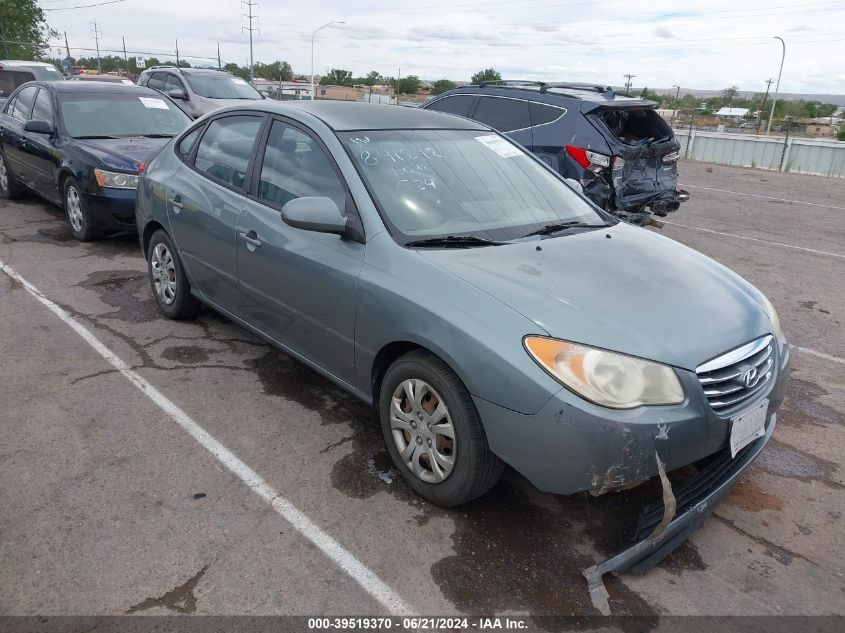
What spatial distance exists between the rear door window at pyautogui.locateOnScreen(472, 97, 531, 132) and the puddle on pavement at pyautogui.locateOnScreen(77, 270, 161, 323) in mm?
4454

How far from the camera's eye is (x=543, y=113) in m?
7.53

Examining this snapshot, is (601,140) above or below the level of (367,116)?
below

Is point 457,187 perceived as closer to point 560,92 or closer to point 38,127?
point 560,92

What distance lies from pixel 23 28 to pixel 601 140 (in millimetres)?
47293

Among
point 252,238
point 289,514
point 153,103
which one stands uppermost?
point 153,103

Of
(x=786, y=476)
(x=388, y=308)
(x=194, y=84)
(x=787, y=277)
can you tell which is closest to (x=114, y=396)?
(x=388, y=308)

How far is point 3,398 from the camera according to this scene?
149 inches

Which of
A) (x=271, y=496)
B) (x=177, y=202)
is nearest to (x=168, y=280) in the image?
(x=177, y=202)

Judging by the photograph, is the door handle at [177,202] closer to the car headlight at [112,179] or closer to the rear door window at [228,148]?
the rear door window at [228,148]

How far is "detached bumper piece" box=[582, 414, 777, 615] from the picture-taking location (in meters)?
2.50

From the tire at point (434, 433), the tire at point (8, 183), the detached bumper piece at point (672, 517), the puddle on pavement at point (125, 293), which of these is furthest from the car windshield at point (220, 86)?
the detached bumper piece at point (672, 517)

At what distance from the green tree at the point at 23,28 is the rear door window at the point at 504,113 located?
3877cm

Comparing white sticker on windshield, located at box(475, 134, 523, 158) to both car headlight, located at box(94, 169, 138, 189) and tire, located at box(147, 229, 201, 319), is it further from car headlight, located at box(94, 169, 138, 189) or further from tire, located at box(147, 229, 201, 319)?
car headlight, located at box(94, 169, 138, 189)

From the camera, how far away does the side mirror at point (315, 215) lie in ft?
10.1
